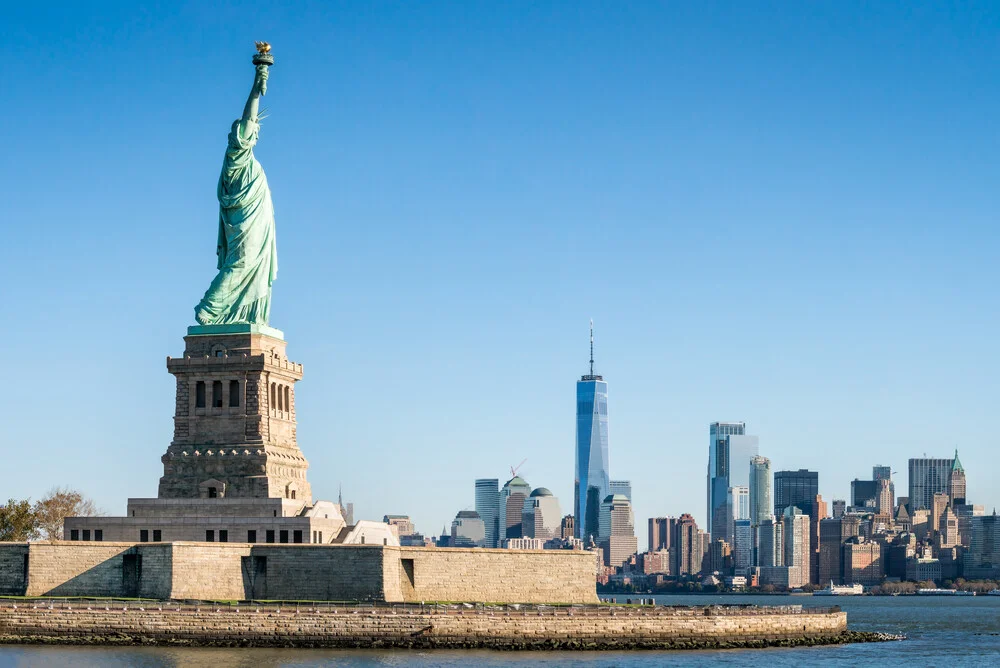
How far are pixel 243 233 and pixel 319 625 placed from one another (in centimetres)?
2458

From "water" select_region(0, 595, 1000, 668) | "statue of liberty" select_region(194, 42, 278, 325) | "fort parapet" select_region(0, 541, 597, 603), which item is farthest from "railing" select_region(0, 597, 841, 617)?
"statue of liberty" select_region(194, 42, 278, 325)

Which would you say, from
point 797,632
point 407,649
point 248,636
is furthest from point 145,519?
point 797,632

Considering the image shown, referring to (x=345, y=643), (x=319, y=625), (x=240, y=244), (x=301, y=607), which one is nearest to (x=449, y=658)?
(x=345, y=643)

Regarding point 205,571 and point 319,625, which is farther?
point 205,571

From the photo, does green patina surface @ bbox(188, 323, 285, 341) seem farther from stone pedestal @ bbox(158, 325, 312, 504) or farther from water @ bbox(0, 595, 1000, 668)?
water @ bbox(0, 595, 1000, 668)

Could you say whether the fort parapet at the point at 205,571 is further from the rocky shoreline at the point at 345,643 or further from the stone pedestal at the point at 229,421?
the stone pedestal at the point at 229,421

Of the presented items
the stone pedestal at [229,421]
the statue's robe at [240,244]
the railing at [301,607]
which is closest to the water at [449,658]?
the railing at [301,607]

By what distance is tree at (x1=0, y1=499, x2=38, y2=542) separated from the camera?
4171 inches

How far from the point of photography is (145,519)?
90938 millimetres

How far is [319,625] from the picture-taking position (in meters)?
83.4

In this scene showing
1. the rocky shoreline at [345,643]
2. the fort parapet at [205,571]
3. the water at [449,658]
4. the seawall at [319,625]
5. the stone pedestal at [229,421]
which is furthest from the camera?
the stone pedestal at [229,421]

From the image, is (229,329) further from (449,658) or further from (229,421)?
(449,658)

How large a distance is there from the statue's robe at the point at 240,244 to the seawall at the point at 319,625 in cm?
1908

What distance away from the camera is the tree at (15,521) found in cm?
10594
